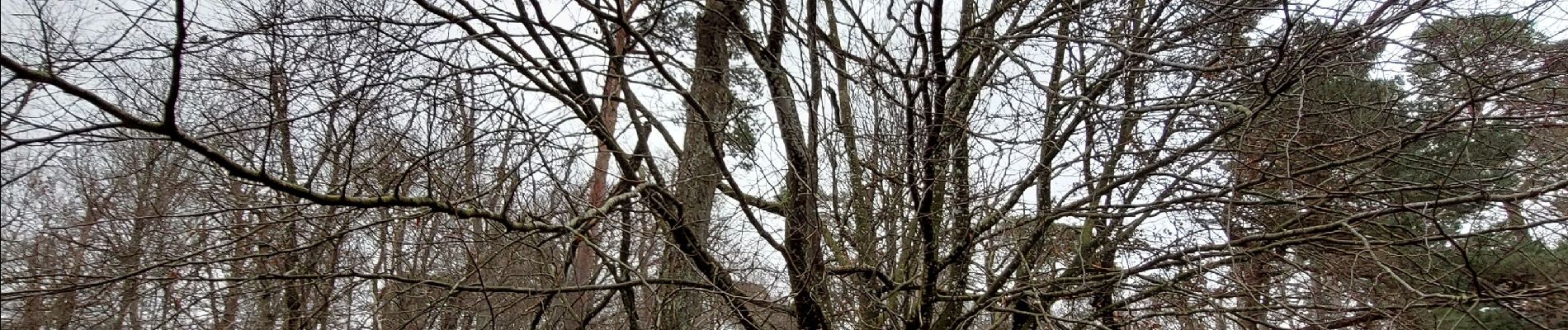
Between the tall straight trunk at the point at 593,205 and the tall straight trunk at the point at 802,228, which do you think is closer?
the tall straight trunk at the point at 593,205

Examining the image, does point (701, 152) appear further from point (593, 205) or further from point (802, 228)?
point (593, 205)

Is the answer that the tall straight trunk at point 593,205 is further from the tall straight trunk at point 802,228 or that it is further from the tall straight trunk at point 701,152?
the tall straight trunk at point 802,228

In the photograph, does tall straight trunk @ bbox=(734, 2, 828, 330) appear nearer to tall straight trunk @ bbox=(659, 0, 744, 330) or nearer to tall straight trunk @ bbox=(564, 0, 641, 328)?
tall straight trunk @ bbox=(659, 0, 744, 330)

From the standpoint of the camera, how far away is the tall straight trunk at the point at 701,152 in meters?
4.12

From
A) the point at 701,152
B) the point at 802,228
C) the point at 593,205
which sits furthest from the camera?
the point at 701,152

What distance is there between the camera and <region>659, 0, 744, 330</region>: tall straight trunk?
4125 millimetres

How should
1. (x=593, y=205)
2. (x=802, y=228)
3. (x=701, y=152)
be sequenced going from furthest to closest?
(x=701, y=152)
(x=802, y=228)
(x=593, y=205)

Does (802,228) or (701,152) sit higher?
(701,152)

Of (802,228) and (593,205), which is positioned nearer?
(593,205)

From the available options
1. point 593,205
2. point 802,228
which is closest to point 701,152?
point 802,228

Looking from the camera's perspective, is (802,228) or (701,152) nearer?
(802,228)

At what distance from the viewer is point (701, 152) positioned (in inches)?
186

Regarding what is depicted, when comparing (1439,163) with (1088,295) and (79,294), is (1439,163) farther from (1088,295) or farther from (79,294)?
(79,294)

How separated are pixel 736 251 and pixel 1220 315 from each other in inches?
90.2
